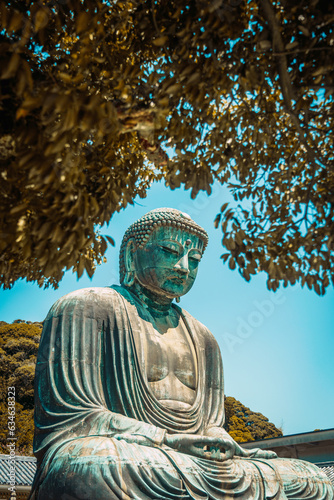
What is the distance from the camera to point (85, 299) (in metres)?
5.38

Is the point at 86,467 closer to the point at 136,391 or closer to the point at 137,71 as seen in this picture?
the point at 136,391

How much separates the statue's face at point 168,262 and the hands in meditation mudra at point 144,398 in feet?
0.04

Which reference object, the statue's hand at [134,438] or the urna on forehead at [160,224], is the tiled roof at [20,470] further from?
the statue's hand at [134,438]

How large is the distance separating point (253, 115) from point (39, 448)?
3.14 metres

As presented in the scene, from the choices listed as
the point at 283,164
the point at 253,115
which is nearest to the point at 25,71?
the point at 253,115

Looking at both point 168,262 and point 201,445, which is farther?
point 168,262

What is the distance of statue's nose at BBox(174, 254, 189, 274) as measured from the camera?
5.70m

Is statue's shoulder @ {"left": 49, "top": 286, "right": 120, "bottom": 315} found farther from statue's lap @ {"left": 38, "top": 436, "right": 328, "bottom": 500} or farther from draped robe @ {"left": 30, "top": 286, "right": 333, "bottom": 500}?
statue's lap @ {"left": 38, "top": 436, "right": 328, "bottom": 500}

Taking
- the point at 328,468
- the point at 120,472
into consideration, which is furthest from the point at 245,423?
the point at 120,472

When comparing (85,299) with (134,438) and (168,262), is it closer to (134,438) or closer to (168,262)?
(168,262)

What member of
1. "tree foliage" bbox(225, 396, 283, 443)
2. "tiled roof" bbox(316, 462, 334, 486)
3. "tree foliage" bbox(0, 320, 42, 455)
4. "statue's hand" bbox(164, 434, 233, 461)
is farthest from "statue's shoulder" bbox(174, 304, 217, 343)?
"tree foliage" bbox(225, 396, 283, 443)

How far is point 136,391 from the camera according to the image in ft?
16.4

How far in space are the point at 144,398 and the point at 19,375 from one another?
744 inches

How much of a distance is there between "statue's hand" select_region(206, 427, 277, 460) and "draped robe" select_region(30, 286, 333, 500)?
110 millimetres
